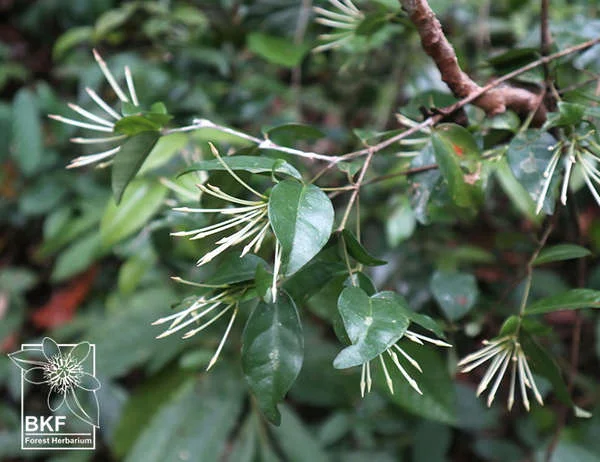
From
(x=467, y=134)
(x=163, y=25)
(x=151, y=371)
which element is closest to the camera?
(x=467, y=134)

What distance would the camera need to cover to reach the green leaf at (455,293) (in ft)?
2.23

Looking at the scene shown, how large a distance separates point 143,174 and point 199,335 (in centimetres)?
33

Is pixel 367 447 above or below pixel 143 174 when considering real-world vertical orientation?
below

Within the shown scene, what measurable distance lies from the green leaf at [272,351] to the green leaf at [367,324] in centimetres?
6

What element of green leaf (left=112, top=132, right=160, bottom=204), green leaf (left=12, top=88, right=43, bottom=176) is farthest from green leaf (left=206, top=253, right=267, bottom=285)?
green leaf (left=12, top=88, right=43, bottom=176)

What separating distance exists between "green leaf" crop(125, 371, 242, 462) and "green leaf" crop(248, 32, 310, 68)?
1.75ft

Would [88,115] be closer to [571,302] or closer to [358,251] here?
[358,251]

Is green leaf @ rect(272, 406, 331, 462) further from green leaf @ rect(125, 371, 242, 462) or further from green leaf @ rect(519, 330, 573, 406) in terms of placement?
green leaf @ rect(519, 330, 573, 406)

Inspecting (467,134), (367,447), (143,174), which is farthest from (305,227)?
(367,447)

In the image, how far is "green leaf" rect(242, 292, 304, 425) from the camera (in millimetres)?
444

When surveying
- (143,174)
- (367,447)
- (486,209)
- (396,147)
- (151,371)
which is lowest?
(367,447)

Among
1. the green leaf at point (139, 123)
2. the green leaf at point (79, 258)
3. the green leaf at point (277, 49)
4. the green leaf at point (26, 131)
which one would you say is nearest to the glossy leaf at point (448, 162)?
the green leaf at point (139, 123)

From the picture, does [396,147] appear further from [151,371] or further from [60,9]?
[60,9]

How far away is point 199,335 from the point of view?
3.43 ft
